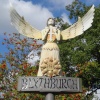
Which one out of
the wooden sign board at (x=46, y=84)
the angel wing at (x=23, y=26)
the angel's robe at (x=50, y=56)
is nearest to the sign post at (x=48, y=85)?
the wooden sign board at (x=46, y=84)

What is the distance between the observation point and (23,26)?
11133 millimetres

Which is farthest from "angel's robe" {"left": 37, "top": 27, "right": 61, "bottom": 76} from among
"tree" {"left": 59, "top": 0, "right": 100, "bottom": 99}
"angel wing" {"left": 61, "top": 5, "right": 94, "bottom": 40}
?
"tree" {"left": 59, "top": 0, "right": 100, "bottom": 99}

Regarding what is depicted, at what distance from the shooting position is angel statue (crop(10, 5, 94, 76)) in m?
10.2

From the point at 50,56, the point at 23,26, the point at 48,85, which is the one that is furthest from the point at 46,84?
the point at 23,26

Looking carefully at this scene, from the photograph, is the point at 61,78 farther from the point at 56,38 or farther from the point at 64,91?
the point at 56,38

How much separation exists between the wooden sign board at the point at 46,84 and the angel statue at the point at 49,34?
0.37 meters

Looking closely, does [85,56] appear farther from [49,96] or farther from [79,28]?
[49,96]

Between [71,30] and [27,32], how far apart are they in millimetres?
1576

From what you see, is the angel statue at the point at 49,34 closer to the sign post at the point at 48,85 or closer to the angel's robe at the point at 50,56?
the angel's robe at the point at 50,56

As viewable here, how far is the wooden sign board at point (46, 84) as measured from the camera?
9.71 m

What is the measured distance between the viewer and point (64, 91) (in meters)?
9.75

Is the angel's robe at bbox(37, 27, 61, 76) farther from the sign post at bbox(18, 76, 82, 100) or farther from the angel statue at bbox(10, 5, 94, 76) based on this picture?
the sign post at bbox(18, 76, 82, 100)

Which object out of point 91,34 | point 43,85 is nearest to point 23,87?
point 43,85

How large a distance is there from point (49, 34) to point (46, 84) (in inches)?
78.4
